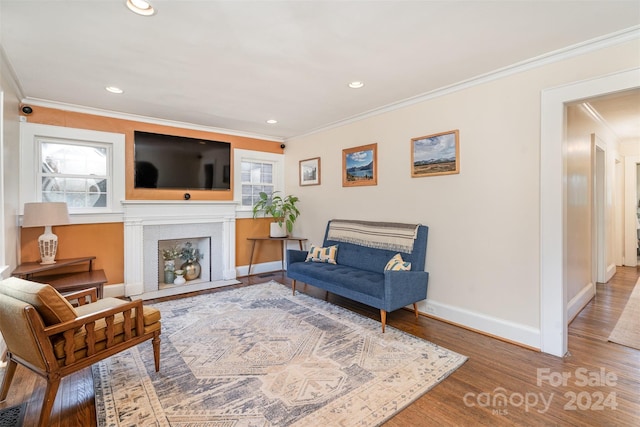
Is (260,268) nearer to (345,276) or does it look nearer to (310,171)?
(310,171)

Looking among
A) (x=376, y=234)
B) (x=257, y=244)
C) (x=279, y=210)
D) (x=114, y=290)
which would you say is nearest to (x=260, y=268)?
(x=257, y=244)

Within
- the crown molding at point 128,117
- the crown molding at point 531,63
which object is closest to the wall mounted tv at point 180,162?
the crown molding at point 128,117

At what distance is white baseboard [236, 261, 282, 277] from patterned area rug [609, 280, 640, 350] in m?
4.53

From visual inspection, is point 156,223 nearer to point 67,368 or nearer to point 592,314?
point 67,368

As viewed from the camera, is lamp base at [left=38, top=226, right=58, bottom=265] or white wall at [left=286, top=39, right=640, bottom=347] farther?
lamp base at [left=38, top=226, right=58, bottom=265]

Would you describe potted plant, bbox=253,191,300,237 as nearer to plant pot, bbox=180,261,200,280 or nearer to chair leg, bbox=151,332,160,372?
plant pot, bbox=180,261,200,280

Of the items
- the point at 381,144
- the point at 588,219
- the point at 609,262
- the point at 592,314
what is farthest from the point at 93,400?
the point at 609,262

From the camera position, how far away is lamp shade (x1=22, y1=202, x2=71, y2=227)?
3121mm

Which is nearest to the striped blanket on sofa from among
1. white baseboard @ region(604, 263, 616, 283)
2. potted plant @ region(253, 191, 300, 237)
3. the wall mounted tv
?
potted plant @ region(253, 191, 300, 237)

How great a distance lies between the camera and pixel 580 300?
3.50m

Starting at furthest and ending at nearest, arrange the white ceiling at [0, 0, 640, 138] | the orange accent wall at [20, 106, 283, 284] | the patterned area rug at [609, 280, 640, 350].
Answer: the orange accent wall at [20, 106, 283, 284] → the patterned area rug at [609, 280, 640, 350] → the white ceiling at [0, 0, 640, 138]

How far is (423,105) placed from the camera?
3.43 metres

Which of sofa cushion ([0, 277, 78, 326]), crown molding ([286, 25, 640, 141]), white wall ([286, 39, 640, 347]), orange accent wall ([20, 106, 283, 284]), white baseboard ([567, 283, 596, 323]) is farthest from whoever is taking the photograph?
orange accent wall ([20, 106, 283, 284])

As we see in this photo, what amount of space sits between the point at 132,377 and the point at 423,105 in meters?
3.71
